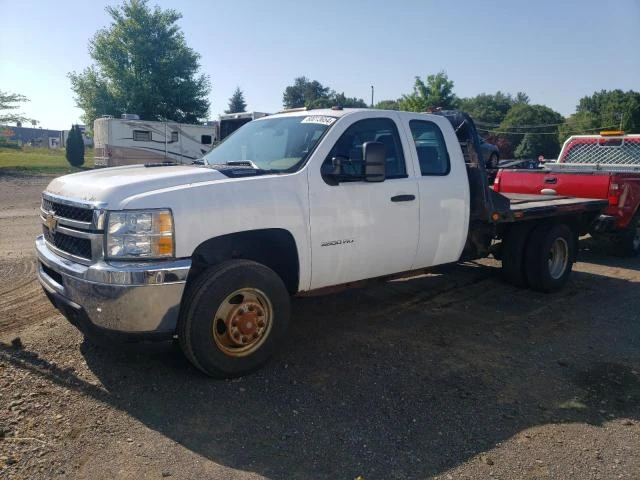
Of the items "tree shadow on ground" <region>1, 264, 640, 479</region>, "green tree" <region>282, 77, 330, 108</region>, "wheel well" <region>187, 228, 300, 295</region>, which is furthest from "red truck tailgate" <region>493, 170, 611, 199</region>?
"green tree" <region>282, 77, 330, 108</region>

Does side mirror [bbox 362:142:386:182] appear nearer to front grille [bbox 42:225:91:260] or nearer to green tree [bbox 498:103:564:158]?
front grille [bbox 42:225:91:260]

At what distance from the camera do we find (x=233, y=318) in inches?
152

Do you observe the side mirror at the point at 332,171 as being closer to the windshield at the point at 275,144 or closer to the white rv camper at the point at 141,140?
the windshield at the point at 275,144

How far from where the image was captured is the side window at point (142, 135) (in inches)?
976

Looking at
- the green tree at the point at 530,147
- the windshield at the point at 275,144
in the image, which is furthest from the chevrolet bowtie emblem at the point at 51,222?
the green tree at the point at 530,147

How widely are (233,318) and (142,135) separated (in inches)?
913

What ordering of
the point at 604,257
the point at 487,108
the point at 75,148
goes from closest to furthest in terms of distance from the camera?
the point at 604,257 < the point at 75,148 < the point at 487,108

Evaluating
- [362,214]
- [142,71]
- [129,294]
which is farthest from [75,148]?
[129,294]

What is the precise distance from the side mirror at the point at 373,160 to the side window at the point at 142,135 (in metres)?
22.7

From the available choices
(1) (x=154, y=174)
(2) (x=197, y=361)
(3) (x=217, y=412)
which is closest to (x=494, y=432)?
(3) (x=217, y=412)

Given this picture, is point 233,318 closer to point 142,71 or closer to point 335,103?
point 335,103

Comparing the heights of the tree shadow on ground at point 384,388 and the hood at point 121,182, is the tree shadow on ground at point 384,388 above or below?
below

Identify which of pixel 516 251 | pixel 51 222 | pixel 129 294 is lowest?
pixel 516 251

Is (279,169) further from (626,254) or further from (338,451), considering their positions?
(626,254)
